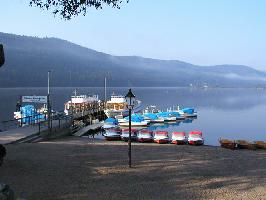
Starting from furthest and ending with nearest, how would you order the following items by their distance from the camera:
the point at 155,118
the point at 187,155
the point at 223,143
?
1. the point at 155,118
2. the point at 223,143
3. the point at 187,155

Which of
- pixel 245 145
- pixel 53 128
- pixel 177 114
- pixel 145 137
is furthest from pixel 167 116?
pixel 245 145

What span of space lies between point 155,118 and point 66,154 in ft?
185

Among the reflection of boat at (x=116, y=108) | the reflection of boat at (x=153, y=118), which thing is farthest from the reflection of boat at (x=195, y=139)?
the reflection of boat at (x=116, y=108)

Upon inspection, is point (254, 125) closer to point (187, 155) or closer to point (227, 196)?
point (187, 155)

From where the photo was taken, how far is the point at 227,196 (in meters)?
13.7

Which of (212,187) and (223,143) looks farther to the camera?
(223,143)

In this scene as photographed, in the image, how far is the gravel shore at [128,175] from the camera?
13.7 meters

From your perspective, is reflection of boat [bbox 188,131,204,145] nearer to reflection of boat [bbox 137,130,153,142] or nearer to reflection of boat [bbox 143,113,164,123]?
reflection of boat [bbox 137,130,153,142]

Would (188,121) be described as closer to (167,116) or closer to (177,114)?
(177,114)

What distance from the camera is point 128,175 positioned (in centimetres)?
1659

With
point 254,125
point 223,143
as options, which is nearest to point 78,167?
point 223,143

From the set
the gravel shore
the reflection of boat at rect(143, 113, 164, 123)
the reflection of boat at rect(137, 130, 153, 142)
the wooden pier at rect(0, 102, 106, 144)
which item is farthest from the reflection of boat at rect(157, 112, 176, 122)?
the gravel shore

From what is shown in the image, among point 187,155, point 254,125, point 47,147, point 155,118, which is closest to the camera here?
point 187,155

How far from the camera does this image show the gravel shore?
13711 millimetres
